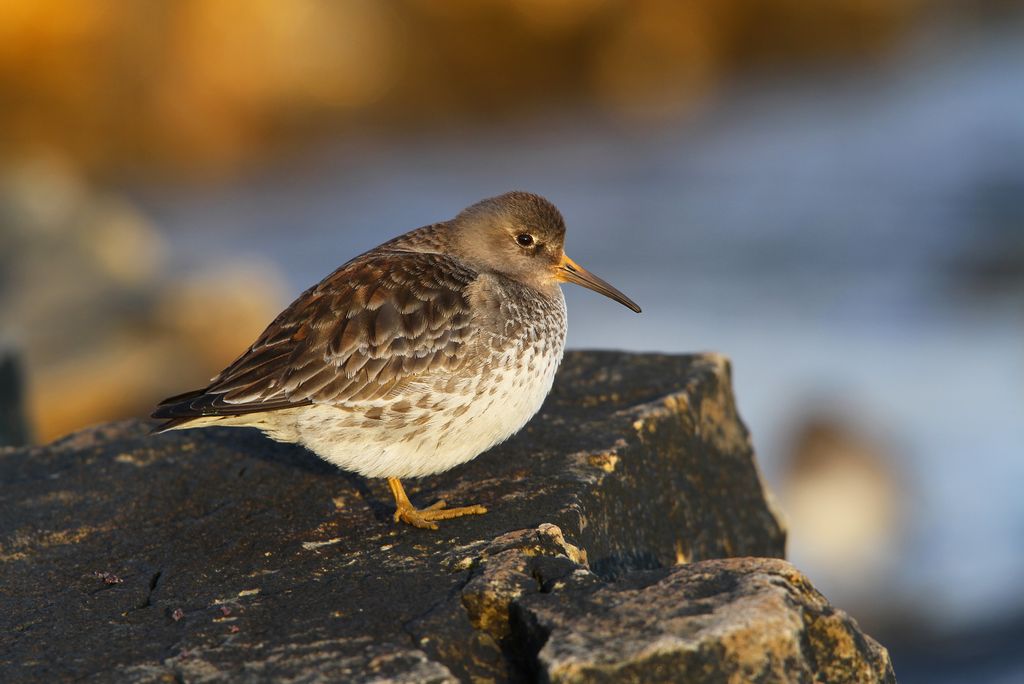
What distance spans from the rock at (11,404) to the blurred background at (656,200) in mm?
412

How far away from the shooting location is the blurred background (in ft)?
42.2

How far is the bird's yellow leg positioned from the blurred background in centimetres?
441

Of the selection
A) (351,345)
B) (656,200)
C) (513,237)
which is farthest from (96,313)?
(656,200)

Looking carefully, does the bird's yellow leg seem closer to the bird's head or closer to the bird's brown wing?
the bird's brown wing

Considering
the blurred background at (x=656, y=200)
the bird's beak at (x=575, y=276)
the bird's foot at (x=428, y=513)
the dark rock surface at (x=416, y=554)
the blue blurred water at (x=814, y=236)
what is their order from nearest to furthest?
1. the dark rock surface at (x=416, y=554)
2. the bird's foot at (x=428, y=513)
3. the bird's beak at (x=575, y=276)
4. the blurred background at (x=656, y=200)
5. the blue blurred water at (x=814, y=236)

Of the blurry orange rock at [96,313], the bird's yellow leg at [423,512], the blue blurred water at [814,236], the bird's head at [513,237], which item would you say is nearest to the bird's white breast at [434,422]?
the bird's yellow leg at [423,512]

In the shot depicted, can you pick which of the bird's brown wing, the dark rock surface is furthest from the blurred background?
the bird's brown wing

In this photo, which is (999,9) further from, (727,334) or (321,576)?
(321,576)

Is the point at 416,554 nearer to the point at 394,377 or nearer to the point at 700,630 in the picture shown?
the point at 394,377

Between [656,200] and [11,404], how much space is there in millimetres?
16247

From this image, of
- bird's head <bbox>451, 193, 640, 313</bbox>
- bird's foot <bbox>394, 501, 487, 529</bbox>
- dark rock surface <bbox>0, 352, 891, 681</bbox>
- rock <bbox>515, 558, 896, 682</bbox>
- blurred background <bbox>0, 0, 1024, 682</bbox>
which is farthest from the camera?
blurred background <bbox>0, 0, 1024, 682</bbox>

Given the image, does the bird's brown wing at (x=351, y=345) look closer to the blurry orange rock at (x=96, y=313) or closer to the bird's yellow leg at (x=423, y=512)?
the bird's yellow leg at (x=423, y=512)

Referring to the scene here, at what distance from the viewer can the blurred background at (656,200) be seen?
Answer: 12.9m

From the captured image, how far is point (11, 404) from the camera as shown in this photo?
874 centimetres
